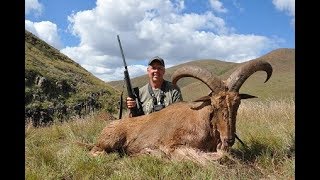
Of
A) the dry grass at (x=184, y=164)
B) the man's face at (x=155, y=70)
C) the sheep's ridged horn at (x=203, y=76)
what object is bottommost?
the dry grass at (x=184, y=164)

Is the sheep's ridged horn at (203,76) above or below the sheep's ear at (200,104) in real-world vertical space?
above

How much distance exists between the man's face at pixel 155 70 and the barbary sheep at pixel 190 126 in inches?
43.4

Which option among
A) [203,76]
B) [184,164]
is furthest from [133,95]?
[184,164]

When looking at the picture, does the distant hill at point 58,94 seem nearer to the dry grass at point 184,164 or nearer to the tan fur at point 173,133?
the tan fur at point 173,133

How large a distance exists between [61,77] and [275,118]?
25063mm

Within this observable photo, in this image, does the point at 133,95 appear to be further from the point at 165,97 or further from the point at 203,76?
the point at 203,76

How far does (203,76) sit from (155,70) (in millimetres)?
2344

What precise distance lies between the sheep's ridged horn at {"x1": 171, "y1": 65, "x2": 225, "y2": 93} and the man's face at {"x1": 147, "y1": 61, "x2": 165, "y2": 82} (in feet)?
5.11

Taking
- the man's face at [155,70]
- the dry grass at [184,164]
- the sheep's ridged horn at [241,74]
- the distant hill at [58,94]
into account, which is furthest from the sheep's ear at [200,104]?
the distant hill at [58,94]

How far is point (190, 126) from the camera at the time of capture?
8.20 m

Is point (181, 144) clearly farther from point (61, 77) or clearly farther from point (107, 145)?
point (61, 77)

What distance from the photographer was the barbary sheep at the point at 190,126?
734 cm
